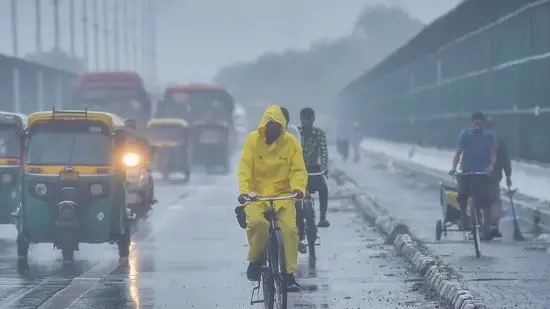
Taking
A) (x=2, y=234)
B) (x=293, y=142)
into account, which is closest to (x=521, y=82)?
(x=2, y=234)

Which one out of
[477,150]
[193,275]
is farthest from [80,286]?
[477,150]

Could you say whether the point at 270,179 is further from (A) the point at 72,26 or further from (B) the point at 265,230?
(A) the point at 72,26

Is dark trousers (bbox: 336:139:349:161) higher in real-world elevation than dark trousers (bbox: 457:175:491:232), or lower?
lower

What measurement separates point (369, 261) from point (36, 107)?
126 ft

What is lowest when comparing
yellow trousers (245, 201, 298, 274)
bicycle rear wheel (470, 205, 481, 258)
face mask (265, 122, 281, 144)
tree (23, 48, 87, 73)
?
bicycle rear wheel (470, 205, 481, 258)

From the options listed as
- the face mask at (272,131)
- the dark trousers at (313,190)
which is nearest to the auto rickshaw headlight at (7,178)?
the dark trousers at (313,190)

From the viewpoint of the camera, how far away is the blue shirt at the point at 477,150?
1814 centimetres

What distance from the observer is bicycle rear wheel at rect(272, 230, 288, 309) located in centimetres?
1170

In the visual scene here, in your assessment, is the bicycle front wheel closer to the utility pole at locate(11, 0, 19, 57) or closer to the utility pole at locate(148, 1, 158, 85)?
the utility pole at locate(11, 0, 19, 57)

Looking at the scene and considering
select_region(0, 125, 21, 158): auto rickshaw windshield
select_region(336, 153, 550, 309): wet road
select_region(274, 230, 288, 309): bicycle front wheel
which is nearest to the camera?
select_region(274, 230, 288, 309): bicycle front wheel

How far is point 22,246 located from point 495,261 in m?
5.99

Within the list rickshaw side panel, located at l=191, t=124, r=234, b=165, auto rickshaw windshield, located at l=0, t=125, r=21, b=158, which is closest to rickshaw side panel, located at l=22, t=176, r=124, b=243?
auto rickshaw windshield, located at l=0, t=125, r=21, b=158

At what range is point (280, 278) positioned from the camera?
11758 millimetres

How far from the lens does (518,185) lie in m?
26.1
